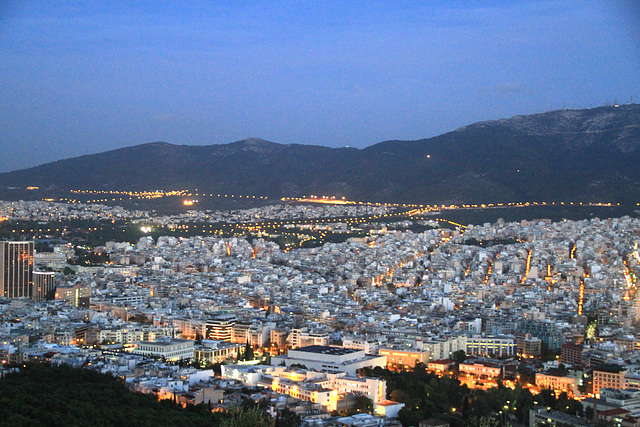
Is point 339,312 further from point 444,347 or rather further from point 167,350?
point 167,350

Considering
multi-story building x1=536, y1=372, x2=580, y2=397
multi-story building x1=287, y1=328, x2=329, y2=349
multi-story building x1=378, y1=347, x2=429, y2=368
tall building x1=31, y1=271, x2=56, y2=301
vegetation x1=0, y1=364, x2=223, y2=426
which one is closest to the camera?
vegetation x1=0, y1=364, x2=223, y2=426

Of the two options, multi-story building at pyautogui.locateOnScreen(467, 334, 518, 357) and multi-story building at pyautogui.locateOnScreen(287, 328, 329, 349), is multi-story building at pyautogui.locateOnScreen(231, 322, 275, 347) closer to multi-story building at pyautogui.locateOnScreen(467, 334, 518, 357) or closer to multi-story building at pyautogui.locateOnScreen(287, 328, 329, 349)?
multi-story building at pyautogui.locateOnScreen(287, 328, 329, 349)

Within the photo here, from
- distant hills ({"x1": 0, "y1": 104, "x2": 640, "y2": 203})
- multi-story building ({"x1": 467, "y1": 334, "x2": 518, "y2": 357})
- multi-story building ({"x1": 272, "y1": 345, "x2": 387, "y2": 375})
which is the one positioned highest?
distant hills ({"x1": 0, "y1": 104, "x2": 640, "y2": 203})

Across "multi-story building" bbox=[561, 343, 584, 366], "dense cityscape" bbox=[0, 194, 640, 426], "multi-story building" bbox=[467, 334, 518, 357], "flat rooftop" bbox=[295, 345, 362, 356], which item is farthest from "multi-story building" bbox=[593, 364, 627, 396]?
"flat rooftop" bbox=[295, 345, 362, 356]

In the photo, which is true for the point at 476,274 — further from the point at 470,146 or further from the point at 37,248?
the point at 470,146

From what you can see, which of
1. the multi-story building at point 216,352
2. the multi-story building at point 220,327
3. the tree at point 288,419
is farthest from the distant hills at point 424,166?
the tree at point 288,419

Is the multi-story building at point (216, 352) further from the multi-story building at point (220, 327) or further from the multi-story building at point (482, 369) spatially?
the multi-story building at point (482, 369)
